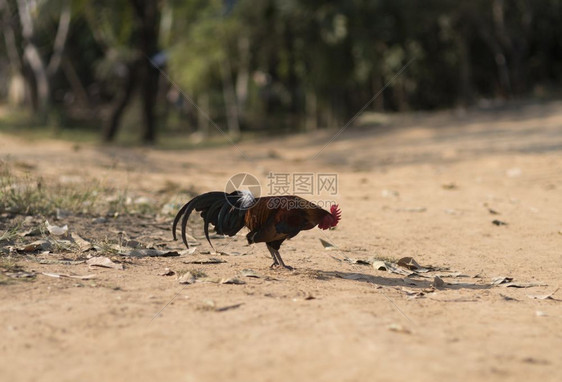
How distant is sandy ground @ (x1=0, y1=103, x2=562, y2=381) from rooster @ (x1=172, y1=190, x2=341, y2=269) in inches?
9.7

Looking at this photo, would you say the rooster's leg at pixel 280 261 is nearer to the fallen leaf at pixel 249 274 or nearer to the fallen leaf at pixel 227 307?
the fallen leaf at pixel 249 274

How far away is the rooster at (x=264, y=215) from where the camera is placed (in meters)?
4.31

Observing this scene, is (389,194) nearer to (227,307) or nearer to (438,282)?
(438,282)

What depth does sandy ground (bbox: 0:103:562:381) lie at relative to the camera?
2844 millimetres

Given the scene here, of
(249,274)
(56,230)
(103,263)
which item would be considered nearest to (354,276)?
(249,274)

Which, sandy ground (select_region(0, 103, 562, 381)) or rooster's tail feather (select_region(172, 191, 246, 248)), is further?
rooster's tail feather (select_region(172, 191, 246, 248))

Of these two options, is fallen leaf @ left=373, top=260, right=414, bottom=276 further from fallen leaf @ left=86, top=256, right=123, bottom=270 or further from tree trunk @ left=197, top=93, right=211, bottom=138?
tree trunk @ left=197, top=93, right=211, bottom=138

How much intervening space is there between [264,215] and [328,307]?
3.06 feet

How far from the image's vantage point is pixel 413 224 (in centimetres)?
620

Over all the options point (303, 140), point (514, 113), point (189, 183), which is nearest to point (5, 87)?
A: point (303, 140)

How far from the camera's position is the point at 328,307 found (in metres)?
3.64

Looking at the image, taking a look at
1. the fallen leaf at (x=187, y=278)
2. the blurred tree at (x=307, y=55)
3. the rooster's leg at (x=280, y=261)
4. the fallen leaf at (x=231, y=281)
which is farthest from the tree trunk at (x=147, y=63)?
the fallen leaf at (x=231, y=281)

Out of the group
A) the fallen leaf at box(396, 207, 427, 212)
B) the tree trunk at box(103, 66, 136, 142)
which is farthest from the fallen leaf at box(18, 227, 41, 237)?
the tree trunk at box(103, 66, 136, 142)

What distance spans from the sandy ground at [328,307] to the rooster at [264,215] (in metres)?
0.25
